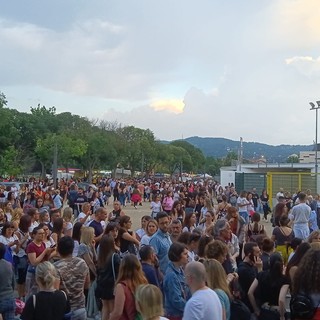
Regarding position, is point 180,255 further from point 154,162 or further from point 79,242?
point 154,162

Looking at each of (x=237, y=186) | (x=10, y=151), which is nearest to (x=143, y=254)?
(x=237, y=186)

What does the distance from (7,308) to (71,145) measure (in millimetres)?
58706

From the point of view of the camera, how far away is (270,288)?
6043 mm

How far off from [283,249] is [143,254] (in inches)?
149

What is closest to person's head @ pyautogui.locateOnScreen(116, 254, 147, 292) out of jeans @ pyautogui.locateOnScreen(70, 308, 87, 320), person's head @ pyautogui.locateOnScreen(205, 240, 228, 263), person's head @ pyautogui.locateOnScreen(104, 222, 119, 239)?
jeans @ pyautogui.locateOnScreen(70, 308, 87, 320)

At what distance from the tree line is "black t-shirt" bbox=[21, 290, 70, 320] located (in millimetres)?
38840

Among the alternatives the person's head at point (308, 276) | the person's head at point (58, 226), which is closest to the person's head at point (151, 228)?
the person's head at point (58, 226)

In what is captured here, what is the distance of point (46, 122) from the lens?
259ft

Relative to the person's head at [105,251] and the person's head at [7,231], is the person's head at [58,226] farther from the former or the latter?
the person's head at [105,251]

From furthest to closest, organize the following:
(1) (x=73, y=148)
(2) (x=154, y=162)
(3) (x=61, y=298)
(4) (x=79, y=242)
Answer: (2) (x=154, y=162) → (1) (x=73, y=148) → (4) (x=79, y=242) → (3) (x=61, y=298)

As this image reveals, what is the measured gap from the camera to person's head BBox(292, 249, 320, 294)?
4496 mm

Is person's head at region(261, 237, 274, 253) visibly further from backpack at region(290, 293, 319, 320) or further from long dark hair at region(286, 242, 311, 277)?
backpack at region(290, 293, 319, 320)

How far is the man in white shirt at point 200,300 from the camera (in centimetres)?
480

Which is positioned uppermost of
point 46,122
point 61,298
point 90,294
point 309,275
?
point 46,122
